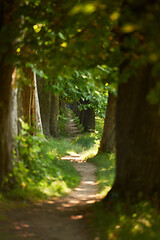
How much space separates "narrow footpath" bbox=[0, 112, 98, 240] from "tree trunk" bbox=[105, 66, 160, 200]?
3.86ft

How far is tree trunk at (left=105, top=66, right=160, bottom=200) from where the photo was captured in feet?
24.5

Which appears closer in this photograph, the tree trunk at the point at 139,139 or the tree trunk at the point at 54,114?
the tree trunk at the point at 139,139

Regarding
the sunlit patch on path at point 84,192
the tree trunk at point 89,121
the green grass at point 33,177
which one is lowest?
the sunlit patch on path at point 84,192

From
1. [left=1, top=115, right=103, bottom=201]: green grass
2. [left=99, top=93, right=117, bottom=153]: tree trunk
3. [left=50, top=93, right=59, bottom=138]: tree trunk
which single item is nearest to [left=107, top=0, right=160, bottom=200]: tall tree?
[left=1, top=115, right=103, bottom=201]: green grass

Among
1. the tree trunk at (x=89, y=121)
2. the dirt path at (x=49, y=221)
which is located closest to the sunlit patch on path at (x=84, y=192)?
the dirt path at (x=49, y=221)

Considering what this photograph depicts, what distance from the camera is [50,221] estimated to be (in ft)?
26.2

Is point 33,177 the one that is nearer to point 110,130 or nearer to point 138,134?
point 138,134

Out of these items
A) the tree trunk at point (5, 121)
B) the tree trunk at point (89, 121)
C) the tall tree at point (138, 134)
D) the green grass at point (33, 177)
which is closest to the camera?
the tall tree at point (138, 134)

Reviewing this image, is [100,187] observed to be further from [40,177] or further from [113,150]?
[113,150]

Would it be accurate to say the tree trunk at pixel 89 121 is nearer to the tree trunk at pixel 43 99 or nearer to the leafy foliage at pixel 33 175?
the tree trunk at pixel 43 99

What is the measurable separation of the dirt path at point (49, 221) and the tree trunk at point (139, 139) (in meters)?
1.21

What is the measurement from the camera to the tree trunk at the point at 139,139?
24.5 feet

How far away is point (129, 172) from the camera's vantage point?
7.85 meters

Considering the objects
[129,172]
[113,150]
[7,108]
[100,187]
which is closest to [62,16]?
[7,108]
